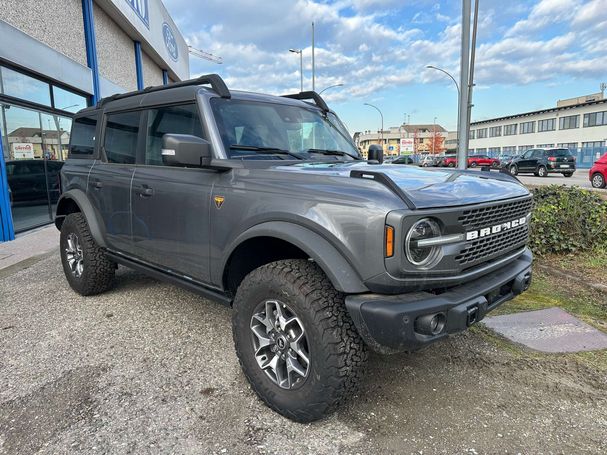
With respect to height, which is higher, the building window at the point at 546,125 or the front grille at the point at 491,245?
the building window at the point at 546,125

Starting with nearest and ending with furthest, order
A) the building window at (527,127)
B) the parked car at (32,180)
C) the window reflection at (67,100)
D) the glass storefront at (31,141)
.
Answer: the glass storefront at (31,141) < the parked car at (32,180) < the window reflection at (67,100) < the building window at (527,127)

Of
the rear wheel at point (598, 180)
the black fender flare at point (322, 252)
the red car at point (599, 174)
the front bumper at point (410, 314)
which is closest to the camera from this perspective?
the front bumper at point (410, 314)

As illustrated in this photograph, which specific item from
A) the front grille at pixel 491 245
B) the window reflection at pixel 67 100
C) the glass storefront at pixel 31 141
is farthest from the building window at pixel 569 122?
the front grille at pixel 491 245

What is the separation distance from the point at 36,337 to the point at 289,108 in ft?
9.26

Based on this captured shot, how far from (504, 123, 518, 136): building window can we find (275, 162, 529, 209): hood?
7088cm

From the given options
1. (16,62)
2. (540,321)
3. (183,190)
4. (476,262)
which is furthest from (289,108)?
A: (16,62)

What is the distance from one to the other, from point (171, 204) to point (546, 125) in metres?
66.8

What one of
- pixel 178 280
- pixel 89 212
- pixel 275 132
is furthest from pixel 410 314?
pixel 89 212

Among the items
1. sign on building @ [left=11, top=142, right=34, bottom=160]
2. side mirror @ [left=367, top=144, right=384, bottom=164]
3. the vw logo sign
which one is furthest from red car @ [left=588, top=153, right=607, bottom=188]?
the vw logo sign

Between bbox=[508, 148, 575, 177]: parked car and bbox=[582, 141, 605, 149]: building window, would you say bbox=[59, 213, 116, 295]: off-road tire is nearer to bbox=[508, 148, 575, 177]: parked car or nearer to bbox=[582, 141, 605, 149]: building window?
bbox=[508, 148, 575, 177]: parked car

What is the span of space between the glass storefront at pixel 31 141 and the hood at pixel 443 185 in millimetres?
7489

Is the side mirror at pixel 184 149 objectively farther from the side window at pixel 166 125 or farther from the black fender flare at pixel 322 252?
the black fender flare at pixel 322 252

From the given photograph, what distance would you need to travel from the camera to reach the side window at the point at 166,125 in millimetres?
3148

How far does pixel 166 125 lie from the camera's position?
3.44 metres
